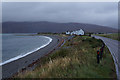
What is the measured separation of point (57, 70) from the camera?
744 cm

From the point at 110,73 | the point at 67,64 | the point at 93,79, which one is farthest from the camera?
the point at 67,64

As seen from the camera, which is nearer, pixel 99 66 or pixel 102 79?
pixel 102 79

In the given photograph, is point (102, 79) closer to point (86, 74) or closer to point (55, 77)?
point (86, 74)

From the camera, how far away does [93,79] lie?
599 centimetres

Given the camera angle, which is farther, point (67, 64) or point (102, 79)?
point (67, 64)

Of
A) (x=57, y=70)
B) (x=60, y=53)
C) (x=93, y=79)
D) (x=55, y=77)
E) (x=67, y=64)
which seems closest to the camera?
(x=93, y=79)

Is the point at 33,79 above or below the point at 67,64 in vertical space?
below

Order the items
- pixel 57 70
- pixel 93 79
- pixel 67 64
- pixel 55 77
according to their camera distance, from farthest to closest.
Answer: pixel 67 64
pixel 57 70
pixel 55 77
pixel 93 79

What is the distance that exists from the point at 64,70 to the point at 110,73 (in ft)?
8.99

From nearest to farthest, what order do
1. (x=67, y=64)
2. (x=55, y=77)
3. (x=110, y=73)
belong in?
1. (x=55, y=77)
2. (x=110, y=73)
3. (x=67, y=64)

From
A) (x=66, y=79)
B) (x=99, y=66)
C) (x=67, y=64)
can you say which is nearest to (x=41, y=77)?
(x=66, y=79)

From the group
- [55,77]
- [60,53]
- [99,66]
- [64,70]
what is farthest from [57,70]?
[60,53]

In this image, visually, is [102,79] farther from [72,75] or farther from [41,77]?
[41,77]

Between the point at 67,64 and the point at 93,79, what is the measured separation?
2.57 m
